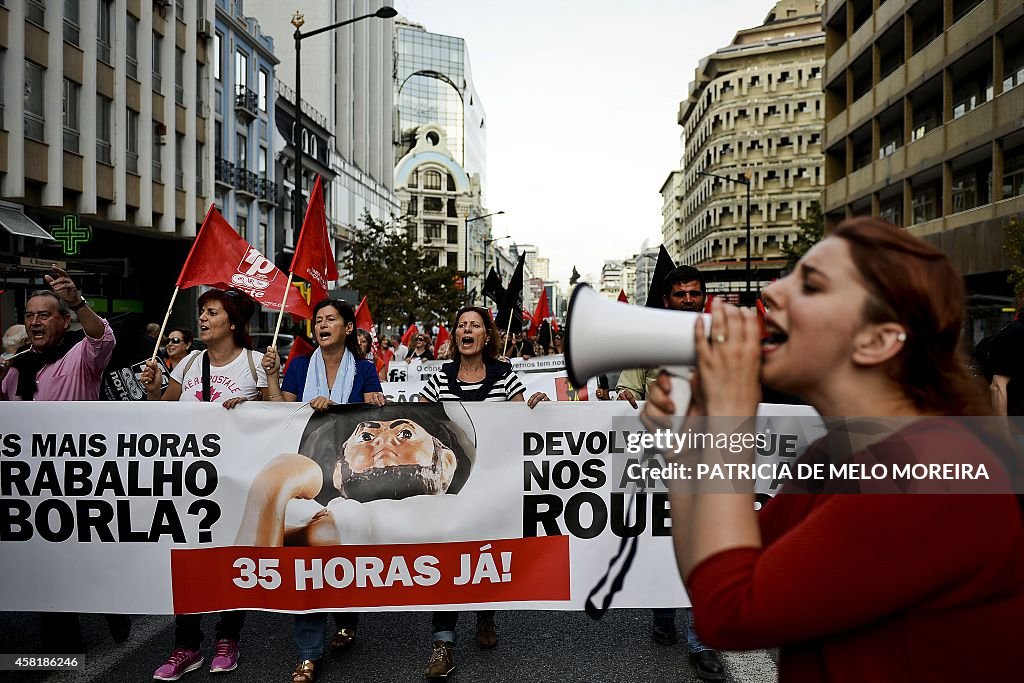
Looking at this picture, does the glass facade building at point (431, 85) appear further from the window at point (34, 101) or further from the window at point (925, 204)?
the window at point (34, 101)

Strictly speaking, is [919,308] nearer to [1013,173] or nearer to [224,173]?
[1013,173]

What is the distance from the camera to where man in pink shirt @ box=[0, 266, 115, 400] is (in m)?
5.41

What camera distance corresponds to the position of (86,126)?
80.9ft

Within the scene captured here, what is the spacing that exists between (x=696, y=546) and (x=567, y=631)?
172 inches

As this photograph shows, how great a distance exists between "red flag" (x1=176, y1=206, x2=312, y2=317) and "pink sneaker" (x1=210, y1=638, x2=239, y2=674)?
3.05m

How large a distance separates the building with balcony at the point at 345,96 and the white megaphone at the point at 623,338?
48.3m

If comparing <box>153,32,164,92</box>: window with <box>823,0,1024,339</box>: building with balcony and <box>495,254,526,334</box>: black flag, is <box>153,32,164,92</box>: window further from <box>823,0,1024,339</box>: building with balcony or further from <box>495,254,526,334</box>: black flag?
<box>823,0,1024,339</box>: building with balcony

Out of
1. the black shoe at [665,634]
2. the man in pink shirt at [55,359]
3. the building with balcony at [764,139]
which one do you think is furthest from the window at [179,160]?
the building with balcony at [764,139]

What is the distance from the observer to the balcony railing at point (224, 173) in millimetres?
38056

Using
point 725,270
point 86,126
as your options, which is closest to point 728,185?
point 725,270

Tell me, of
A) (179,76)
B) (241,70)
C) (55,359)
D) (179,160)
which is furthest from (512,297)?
(241,70)

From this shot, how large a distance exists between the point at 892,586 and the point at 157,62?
105ft

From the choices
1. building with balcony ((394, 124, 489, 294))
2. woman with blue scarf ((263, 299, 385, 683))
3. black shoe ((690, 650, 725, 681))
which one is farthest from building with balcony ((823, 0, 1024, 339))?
building with balcony ((394, 124, 489, 294))

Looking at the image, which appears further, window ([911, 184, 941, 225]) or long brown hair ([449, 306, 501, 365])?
window ([911, 184, 941, 225])
